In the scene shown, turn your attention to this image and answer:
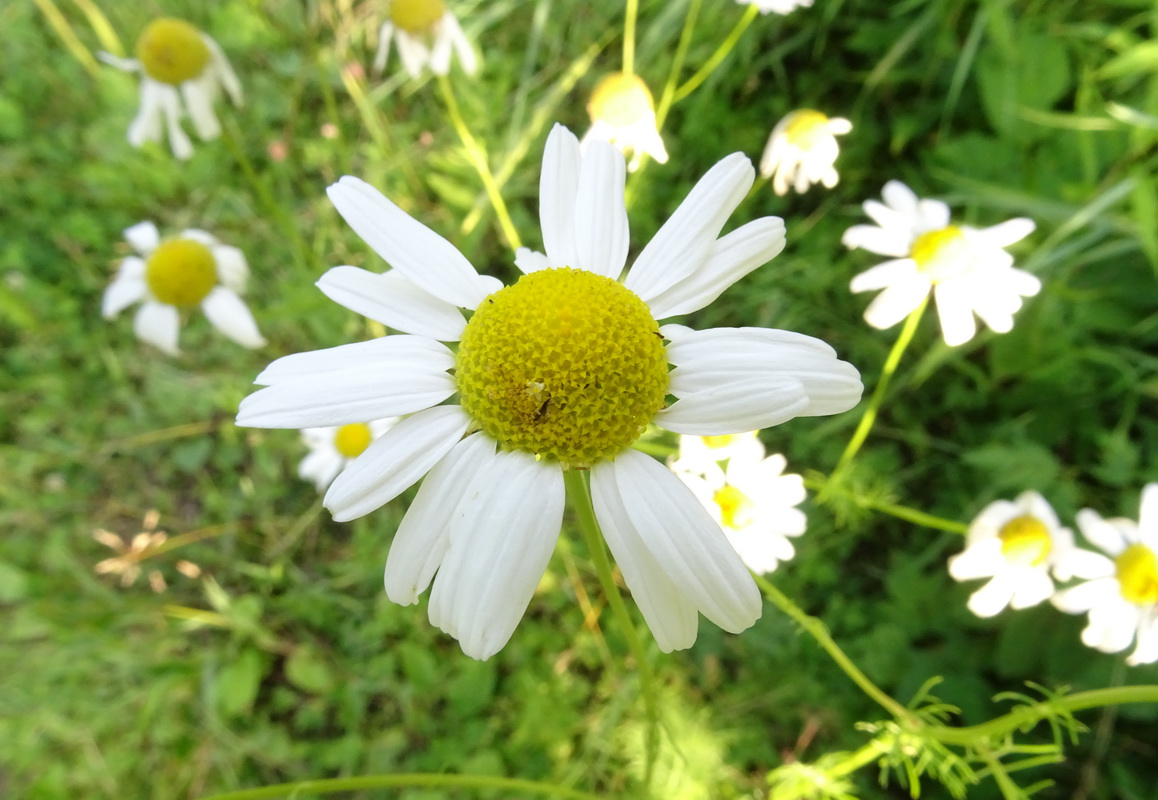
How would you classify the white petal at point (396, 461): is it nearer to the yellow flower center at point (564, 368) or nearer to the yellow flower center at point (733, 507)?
the yellow flower center at point (564, 368)

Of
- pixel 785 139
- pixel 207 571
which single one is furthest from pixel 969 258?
pixel 207 571

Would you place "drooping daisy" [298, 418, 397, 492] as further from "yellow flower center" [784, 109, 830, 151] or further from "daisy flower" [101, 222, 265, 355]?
"yellow flower center" [784, 109, 830, 151]

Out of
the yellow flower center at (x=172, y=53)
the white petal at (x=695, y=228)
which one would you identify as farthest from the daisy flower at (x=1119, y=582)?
the yellow flower center at (x=172, y=53)

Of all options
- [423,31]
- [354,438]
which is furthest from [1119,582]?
[423,31]

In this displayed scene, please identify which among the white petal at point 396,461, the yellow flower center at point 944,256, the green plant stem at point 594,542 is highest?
the white petal at point 396,461

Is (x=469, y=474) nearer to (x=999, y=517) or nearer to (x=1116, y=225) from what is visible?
(x=999, y=517)

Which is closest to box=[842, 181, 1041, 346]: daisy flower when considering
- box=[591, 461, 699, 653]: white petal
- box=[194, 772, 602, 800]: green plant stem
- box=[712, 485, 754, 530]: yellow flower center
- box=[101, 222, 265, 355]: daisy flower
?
box=[712, 485, 754, 530]: yellow flower center

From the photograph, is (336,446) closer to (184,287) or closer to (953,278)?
(184,287)
